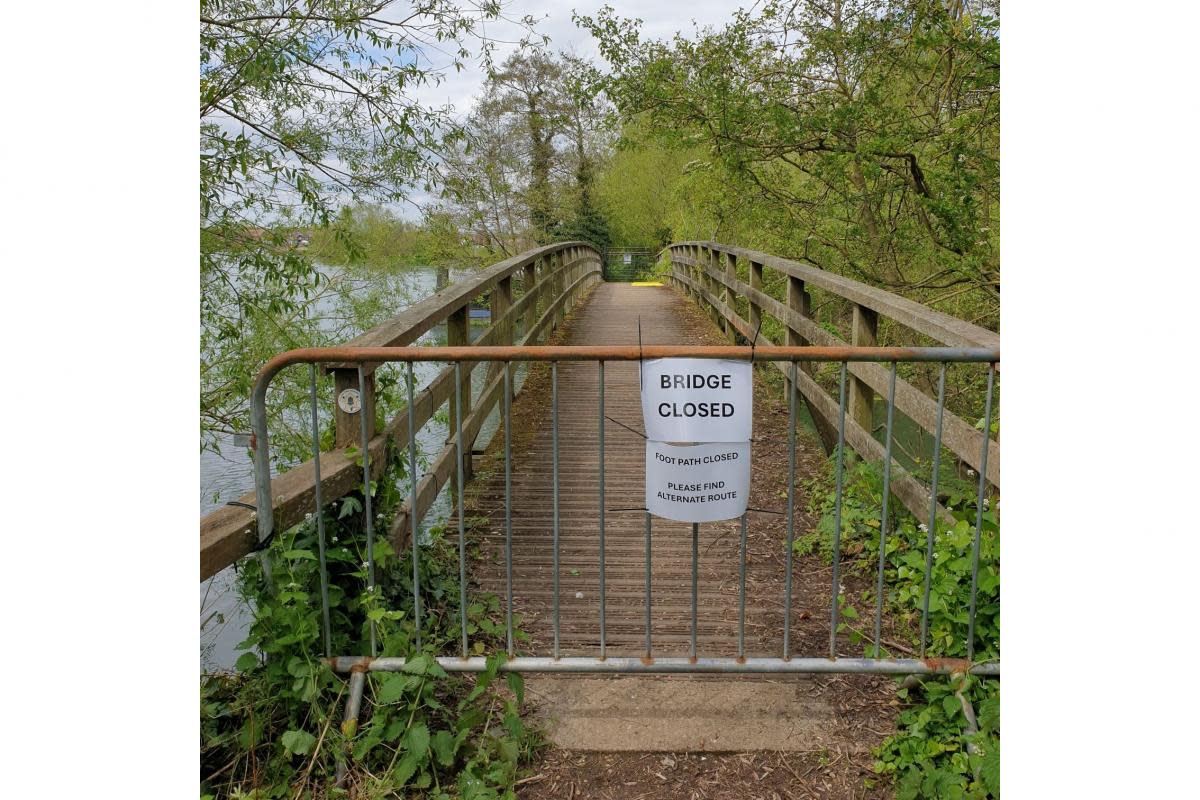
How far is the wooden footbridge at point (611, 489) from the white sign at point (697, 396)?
56mm

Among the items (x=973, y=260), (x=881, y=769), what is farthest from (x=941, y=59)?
(x=881, y=769)

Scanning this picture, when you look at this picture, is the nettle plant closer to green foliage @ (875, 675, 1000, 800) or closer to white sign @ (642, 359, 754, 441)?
white sign @ (642, 359, 754, 441)

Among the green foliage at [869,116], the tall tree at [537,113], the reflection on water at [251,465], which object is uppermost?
the tall tree at [537,113]

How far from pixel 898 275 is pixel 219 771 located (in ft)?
27.0

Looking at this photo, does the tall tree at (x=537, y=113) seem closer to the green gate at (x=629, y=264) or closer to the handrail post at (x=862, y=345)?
the green gate at (x=629, y=264)

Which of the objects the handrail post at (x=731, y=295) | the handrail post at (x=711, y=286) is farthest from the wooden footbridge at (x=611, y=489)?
the handrail post at (x=711, y=286)

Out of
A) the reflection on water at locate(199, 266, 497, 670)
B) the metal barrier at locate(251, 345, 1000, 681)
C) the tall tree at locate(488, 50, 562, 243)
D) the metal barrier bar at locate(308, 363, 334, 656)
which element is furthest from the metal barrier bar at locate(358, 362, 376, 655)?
the tall tree at locate(488, 50, 562, 243)

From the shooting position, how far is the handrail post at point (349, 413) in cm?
293

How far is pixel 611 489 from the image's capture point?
16.6 feet

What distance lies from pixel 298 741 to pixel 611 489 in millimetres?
2822

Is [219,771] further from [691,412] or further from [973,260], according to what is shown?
[973,260]

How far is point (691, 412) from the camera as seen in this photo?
8.76 ft

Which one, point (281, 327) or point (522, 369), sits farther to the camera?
point (522, 369)

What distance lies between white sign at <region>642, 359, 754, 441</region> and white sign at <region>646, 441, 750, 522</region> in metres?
0.05
